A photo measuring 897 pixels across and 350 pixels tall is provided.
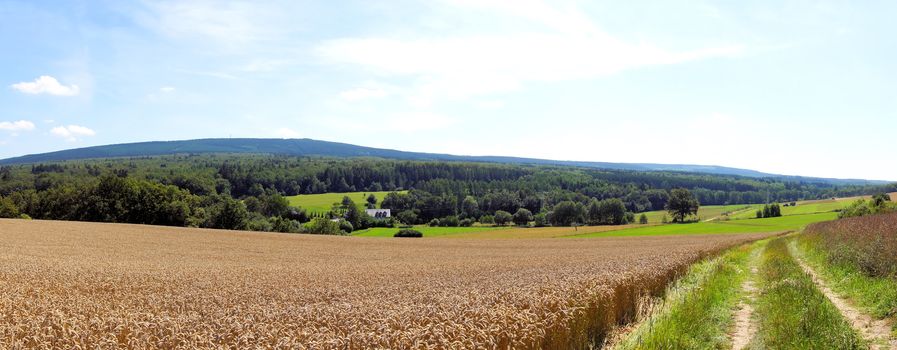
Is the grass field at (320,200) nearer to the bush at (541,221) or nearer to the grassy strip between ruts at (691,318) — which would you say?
the bush at (541,221)

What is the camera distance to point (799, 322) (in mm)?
10695

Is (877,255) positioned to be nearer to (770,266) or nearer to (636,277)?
(770,266)

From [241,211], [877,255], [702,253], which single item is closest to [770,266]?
[877,255]

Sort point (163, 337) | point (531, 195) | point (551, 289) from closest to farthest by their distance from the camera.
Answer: point (163, 337) → point (551, 289) → point (531, 195)

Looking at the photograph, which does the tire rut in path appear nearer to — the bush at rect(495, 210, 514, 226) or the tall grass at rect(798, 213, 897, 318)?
the tall grass at rect(798, 213, 897, 318)

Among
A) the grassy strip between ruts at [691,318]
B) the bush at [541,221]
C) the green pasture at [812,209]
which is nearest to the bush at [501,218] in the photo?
the bush at [541,221]

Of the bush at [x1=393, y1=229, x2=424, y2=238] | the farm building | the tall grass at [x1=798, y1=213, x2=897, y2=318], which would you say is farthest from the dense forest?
the tall grass at [x1=798, y1=213, x2=897, y2=318]

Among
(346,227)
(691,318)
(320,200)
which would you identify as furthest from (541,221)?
(691,318)

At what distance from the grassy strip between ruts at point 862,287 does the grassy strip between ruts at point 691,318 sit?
2847 mm

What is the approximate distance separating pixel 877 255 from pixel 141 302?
70.3 feet

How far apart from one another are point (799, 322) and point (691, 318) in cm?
193

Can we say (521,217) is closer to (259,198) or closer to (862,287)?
(259,198)

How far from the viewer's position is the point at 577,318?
9836mm

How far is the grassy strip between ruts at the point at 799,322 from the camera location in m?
9.38
